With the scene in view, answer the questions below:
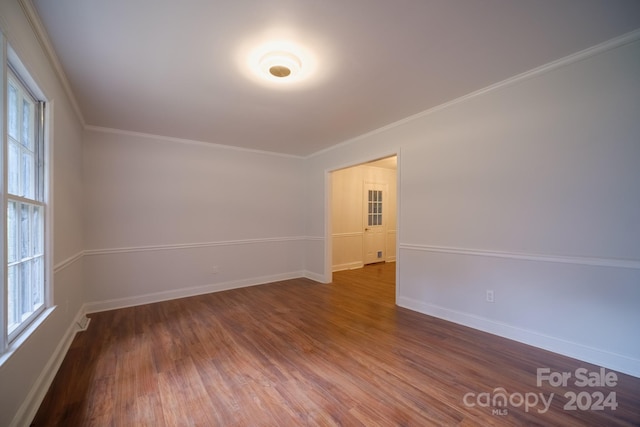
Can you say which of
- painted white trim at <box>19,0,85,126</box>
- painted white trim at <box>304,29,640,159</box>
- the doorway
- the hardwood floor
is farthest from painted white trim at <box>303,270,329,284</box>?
painted white trim at <box>19,0,85,126</box>

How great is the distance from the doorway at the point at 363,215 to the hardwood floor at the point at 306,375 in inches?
114

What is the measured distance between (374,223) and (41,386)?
20.3 ft

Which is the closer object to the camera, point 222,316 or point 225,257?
point 222,316

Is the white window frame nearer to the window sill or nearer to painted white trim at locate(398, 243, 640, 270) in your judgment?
the window sill

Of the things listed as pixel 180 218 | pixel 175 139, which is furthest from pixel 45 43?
pixel 180 218

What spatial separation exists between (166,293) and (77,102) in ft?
8.96

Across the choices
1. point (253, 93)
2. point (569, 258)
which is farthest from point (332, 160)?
point (569, 258)

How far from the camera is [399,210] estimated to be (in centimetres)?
362

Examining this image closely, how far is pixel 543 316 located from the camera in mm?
2377

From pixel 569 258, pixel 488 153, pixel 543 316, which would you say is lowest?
pixel 543 316

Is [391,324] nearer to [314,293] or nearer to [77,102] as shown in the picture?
[314,293]

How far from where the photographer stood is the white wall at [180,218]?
12.0ft

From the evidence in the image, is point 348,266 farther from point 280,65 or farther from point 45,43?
point 45,43

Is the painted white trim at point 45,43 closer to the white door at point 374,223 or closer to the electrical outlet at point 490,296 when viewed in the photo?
the electrical outlet at point 490,296
